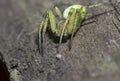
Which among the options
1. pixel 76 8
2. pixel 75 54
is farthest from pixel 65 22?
pixel 75 54

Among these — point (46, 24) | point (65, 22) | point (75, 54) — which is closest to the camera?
point (75, 54)

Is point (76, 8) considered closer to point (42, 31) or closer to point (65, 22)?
point (65, 22)

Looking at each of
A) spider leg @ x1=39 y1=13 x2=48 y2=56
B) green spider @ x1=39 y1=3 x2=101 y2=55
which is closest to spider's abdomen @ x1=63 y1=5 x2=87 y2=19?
green spider @ x1=39 y1=3 x2=101 y2=55

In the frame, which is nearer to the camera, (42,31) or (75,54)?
(75,54)

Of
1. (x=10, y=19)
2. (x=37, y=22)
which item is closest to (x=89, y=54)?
(x=37, y=22)

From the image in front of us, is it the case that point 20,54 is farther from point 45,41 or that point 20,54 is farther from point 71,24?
point 71,24

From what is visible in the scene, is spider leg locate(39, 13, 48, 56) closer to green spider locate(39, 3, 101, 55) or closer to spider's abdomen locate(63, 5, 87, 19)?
green spider locate(39, 3, 101, 55)
